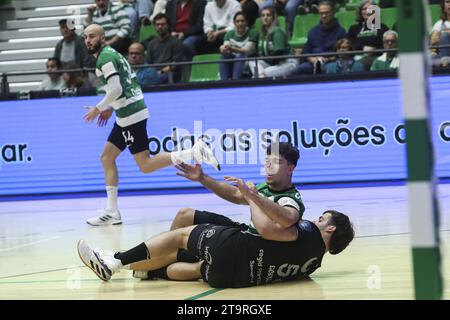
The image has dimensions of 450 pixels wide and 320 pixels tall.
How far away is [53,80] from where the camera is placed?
56.9ft

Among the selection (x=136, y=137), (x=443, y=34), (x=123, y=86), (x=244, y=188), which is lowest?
(x=244, y=188)

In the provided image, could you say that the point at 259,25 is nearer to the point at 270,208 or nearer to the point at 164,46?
the point at 164,46

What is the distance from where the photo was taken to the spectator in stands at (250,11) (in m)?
17.2

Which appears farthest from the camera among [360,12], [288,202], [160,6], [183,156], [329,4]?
[160,6]

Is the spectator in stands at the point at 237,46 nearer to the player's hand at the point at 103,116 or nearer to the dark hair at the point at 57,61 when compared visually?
the dark hair at the point at 57,61

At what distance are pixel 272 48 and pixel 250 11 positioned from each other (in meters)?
1.36

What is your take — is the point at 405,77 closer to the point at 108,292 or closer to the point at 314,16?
the point at 108,292

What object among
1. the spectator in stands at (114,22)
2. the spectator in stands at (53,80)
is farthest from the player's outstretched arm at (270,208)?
the spectator in stands at (114,22)

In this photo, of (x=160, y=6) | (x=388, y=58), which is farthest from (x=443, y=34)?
(x=160, y=6)

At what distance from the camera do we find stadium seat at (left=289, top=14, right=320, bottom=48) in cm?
1700

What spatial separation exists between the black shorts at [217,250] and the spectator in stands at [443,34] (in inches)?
349

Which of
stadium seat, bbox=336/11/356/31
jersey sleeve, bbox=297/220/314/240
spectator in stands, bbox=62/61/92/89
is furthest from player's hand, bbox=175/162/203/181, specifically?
stadium seat, bbox=336/11/356/31

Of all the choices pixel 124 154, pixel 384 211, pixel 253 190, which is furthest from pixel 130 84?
pixel 253 190

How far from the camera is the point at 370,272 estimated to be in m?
7.24
